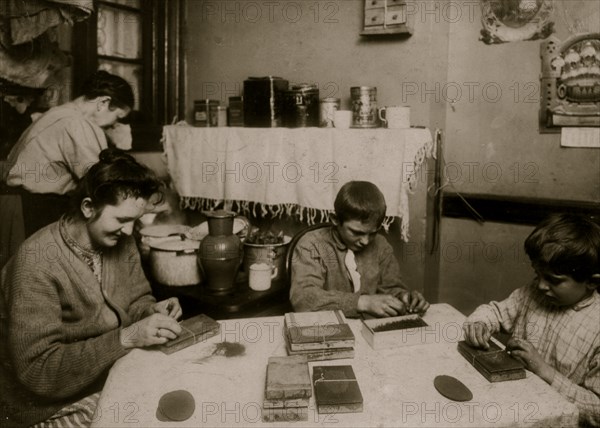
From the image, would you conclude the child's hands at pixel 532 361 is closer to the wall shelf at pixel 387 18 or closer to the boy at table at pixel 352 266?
the boy at table at pixel 352 266

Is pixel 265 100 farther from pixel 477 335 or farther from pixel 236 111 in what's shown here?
pixel 477 335

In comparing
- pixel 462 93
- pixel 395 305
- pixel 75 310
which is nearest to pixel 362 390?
pixel 395 305

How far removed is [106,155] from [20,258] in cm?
52

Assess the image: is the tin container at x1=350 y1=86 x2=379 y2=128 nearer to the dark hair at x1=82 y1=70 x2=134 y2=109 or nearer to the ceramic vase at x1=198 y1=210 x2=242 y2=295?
the ceramic vase at x1=198 y1=210 x2=242 y2=295

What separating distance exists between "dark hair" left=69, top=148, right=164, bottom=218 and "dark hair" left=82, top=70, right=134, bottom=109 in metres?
1.12

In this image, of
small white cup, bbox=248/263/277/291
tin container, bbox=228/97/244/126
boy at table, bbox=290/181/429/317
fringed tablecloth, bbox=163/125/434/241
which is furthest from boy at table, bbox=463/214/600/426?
tin container, bbox=228/97/244/126

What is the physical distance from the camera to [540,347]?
2.06m

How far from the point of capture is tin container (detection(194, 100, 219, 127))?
12.1 ft

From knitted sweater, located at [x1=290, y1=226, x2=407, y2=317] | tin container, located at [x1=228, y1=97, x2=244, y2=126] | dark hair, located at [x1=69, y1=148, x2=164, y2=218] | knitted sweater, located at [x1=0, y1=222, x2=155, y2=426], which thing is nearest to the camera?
knitted sweater, located at [x1=0, y1=222, x2=155, y2=426]

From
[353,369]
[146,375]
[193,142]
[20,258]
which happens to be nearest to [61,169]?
[193,142]

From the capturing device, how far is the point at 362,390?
153cm

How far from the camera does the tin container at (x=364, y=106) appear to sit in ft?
10.2

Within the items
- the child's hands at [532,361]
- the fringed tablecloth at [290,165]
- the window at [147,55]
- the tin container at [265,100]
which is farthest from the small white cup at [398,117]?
the window at [147,55]

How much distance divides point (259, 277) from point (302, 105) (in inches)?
43.9
